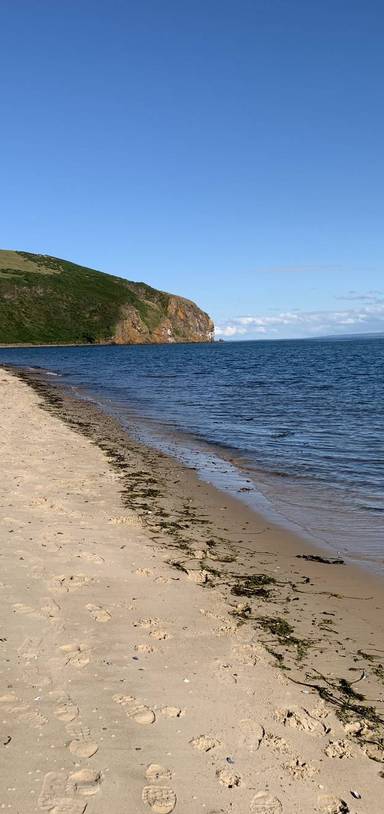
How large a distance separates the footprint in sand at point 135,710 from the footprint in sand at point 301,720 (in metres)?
0.98

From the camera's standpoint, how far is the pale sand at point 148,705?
3457 millimetres

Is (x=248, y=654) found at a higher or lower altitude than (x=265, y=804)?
lower

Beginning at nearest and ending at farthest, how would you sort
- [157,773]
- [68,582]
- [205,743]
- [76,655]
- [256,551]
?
[157,773], [205,743], [76,655], [68,582], [256,551]

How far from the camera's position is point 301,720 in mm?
4301

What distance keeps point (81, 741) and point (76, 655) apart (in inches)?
45.8

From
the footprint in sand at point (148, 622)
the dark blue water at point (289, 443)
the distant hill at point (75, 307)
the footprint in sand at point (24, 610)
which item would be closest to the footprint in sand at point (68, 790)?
the footprint in sand at point (148, 622)

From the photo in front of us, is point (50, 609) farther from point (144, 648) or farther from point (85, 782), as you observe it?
point (85, 782)

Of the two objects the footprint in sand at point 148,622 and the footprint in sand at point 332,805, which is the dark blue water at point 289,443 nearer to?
the footprint in sand at point 148,622

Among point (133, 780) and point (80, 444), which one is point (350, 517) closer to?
point (133, 780)

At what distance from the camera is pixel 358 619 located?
630cm

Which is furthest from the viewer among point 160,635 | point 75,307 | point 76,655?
point 75,307

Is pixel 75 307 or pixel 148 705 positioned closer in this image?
pixel 148 705

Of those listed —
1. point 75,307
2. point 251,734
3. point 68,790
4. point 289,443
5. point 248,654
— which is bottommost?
point 289,443

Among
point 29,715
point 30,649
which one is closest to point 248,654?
point 30,649
